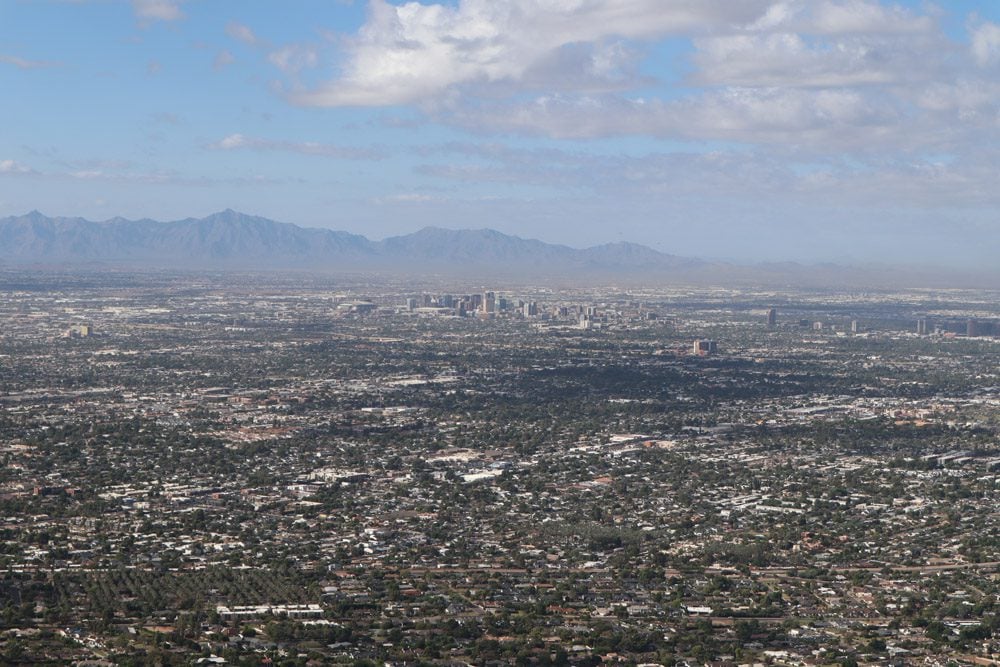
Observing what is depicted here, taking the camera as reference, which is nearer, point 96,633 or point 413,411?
point 96,633

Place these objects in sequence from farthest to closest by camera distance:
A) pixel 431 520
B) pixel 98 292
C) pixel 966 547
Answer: pixel 98 292 < pixel 431 520 < pixel 966 547

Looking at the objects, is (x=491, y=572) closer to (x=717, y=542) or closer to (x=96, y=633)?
(x=717, y=542)

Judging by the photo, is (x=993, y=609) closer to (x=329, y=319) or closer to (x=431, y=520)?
(x=431, y=520)

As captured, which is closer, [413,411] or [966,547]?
[966,547]

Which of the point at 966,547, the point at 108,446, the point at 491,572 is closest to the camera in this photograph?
the point at 491,572

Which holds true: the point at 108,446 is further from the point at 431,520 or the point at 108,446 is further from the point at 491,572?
the point at 491,572

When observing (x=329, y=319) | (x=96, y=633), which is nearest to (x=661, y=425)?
(x=96, y=633)

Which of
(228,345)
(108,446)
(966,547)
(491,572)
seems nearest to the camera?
(491,572)

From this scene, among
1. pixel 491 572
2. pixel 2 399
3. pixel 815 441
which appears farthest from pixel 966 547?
pixel 2 399

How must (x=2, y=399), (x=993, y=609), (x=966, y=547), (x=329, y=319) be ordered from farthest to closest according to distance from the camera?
(x=329, y=319), (x=2, y=399), (x=966, y=547), (x=993, y=609)
